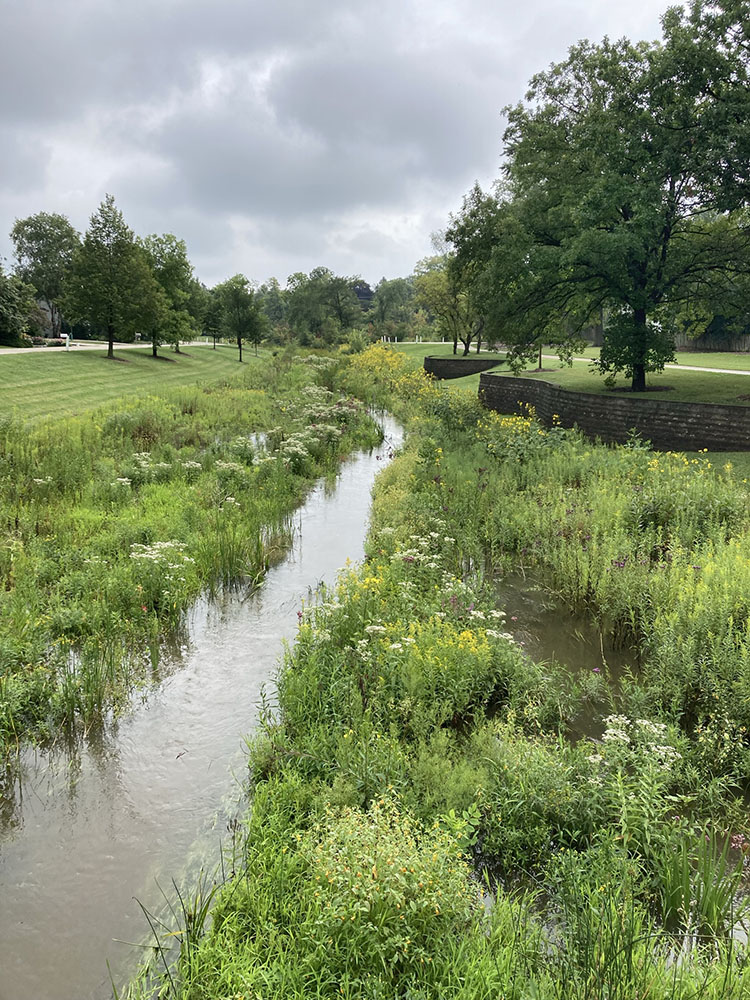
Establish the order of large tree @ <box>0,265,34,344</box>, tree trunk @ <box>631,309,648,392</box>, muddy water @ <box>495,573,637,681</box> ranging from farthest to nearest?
large tree @ <box>0,265,34,344</box> < tree trunk @ <box>631,309,648,392</box> < muddy water @ <box>495,573,637,681</box>

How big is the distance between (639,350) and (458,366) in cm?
2174

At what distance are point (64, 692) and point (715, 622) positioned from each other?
20.1ft

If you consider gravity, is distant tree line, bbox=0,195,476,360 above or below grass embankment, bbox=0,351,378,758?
above

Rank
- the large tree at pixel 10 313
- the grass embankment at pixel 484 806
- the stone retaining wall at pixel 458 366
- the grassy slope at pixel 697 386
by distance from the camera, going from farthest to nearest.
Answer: the stone retaining wall at pixel 458 366, the large tree at pixel 10 313, the grassy slope at pixel 697 386, the grass embankment at pixel 484 806

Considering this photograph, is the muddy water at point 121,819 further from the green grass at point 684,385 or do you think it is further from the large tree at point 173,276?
the large tree at point 173,276

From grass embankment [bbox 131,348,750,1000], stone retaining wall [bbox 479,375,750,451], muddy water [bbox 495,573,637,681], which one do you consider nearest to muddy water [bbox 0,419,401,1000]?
grass embankment [bbox 131,348,750,1000]

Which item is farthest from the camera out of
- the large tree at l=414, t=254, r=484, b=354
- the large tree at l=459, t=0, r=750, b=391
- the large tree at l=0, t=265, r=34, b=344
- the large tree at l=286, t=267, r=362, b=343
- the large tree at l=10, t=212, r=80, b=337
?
the large tree at l=10, t=212, r=80, b=337

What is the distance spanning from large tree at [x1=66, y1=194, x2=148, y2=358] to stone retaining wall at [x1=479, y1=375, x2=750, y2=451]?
81.3ft

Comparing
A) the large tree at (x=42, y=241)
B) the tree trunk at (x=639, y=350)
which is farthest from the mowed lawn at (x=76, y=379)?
the large tree at (x=42, y=241)

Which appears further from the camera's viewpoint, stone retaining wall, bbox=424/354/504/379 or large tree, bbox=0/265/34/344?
stone retaining wall, bbox=424/354/504/379

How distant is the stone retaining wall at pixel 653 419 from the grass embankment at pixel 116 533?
7.34m

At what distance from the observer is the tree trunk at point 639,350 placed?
57.4 ft

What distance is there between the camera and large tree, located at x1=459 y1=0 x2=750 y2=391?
1565cm

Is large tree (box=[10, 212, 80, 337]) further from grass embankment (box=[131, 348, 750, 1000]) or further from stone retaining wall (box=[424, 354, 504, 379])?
grass embankment (box=[131, 348, 750, 1000])
